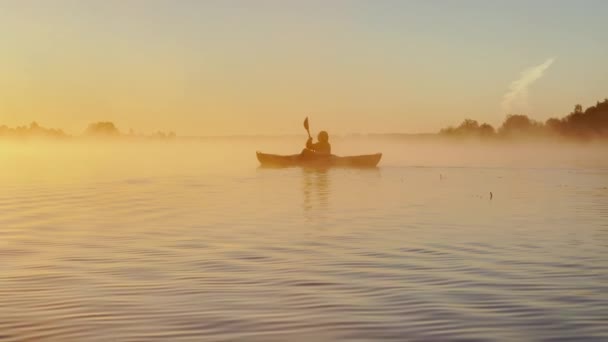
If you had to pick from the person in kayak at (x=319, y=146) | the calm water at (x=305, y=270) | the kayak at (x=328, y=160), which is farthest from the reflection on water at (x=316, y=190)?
the person in kayak at (x=319, y=146)

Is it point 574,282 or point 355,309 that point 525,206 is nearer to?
point 574,282

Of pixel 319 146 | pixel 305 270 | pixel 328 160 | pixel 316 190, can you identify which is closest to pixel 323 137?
pixel 319 146

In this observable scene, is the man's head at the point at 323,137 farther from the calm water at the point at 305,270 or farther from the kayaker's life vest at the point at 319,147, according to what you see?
the calm water at the point at 305,270

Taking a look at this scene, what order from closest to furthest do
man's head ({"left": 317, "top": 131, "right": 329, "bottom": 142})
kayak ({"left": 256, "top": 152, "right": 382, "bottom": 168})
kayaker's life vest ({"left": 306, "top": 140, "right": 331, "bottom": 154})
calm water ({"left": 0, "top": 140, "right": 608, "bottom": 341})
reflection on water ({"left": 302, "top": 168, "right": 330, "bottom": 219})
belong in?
calm water ({"left": 0, "top": 140, "right": 608, "bottom": 341}) → reflection on water ({"left": 302, "top": 168, "right": 330, "bottom": 219}) → man's head ({"left": 317, "top": 131, "right": 329, "bottom": 142}) → kayaker's life vest ({"left": 306, "top": 140, "right": 331, "bottom": 154}) → kayak ({"left": 256, "top": 152, "right": 382, "bottom": 168})

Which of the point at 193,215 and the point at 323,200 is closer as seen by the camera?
the point at 193,215

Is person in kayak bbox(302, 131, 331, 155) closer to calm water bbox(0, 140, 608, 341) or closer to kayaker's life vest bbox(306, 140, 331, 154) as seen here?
kayaker's life vest bbox(306, 140, 331, 154)

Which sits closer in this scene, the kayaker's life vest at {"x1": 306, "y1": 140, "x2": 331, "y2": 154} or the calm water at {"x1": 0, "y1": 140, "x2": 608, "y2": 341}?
the calm water at {"x1": 0, "y1": 140, "x2": 608, "y2": 341}

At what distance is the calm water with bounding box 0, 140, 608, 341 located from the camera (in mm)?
9250

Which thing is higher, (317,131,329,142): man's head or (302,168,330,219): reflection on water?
(317,131,329,142): man's head

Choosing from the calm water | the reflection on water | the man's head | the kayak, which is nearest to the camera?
the calm water

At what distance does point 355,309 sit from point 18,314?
406 cm

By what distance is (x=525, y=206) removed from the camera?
26.3m

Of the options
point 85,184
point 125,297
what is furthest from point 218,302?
point 85,184

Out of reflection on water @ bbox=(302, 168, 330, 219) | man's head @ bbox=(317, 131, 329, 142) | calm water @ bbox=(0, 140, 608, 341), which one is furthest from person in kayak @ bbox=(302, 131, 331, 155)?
calm water @ bbox=(0, 140, 608, 341)
